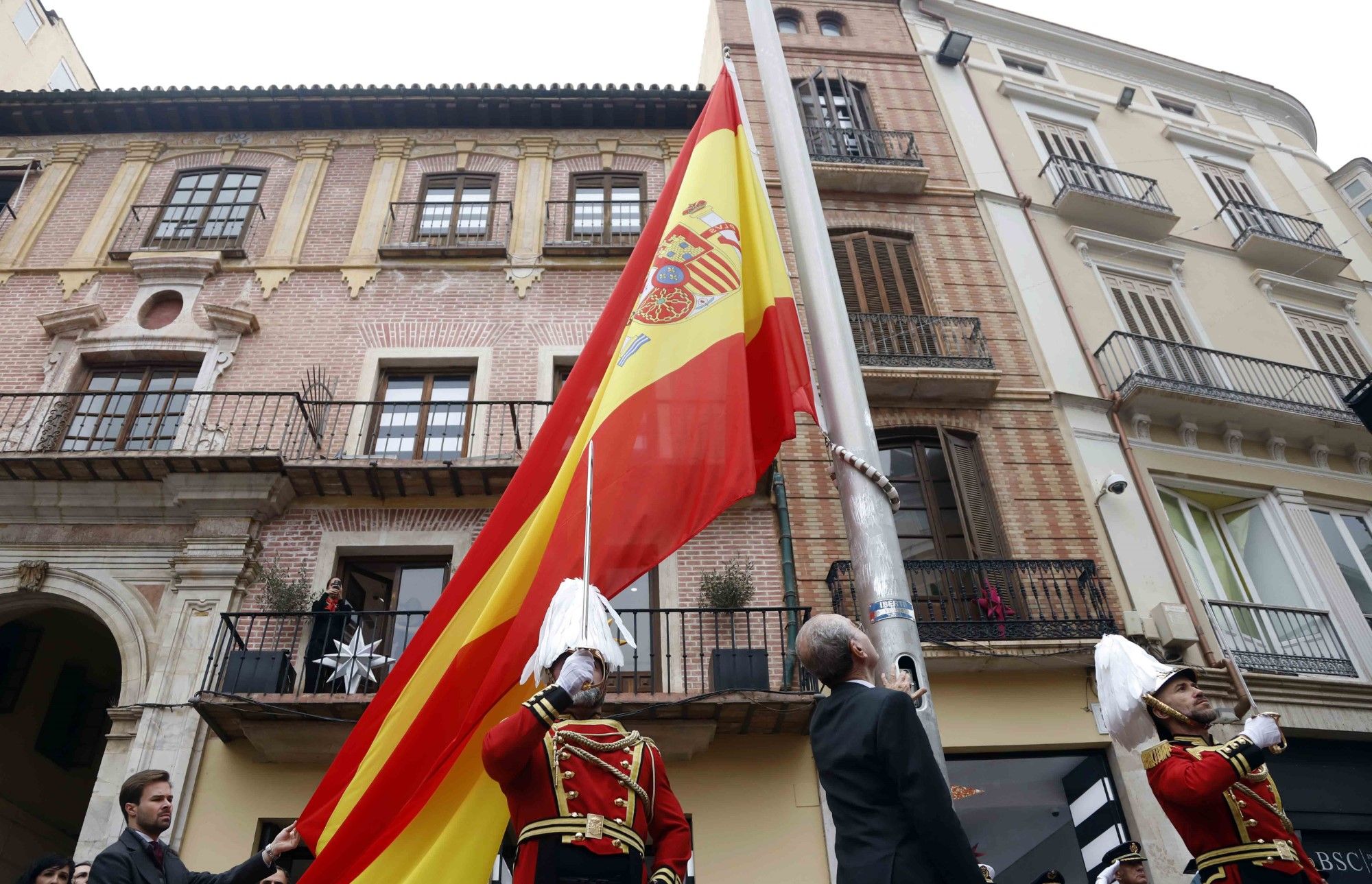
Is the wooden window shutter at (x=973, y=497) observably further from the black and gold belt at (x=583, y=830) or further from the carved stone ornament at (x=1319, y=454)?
the black and gold belt at (x=583, y=830)

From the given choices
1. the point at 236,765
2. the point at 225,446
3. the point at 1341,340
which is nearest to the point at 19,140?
the point at 225,446

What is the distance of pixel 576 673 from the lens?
319 cm

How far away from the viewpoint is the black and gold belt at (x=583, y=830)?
126 inches

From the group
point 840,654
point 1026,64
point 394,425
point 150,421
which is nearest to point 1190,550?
point 840,654

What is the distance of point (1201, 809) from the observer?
346cm

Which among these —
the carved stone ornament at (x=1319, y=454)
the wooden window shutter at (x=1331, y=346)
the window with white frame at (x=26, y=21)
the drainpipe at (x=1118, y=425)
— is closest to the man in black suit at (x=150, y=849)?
the drainpipe at (x=1118, y=425)

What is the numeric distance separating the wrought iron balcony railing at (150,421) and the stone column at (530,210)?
3.50 metres

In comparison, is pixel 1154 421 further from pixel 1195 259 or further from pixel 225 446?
pixel 225 446

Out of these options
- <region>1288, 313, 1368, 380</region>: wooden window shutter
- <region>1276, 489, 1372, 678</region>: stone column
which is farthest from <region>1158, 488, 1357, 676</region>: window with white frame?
<region>1288, 313, 1368, 380</region>: wooden window shutter

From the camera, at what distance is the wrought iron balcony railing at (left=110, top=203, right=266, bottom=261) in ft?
41.9

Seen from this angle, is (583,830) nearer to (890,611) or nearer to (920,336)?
(890,611)

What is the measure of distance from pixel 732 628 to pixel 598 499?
5.26 metres

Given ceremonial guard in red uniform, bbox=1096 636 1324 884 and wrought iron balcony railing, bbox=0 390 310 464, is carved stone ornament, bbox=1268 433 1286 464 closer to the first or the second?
ceremonial guard in red uniform, bbox=1096 636 1324 884

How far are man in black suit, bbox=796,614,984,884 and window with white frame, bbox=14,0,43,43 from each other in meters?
26.2
